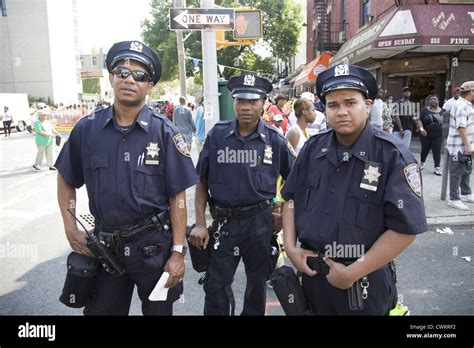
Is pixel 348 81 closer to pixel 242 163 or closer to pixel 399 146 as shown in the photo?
pixel 399 146

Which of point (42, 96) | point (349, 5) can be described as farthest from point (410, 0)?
point (42, 96)

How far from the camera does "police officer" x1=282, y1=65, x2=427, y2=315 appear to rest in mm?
1976

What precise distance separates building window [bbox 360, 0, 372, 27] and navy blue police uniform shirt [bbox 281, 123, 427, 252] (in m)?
15.9

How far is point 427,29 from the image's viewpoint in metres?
11.4

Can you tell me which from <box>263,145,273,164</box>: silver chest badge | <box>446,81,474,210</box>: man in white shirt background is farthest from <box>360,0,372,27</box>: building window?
<box>263,145,273,164</box>: silver chest badge

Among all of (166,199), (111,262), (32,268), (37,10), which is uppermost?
(37,10)

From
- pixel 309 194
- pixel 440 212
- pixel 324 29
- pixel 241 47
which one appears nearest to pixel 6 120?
pixel 324 29

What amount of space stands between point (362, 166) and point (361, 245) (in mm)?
417

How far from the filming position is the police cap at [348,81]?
→ 209cm

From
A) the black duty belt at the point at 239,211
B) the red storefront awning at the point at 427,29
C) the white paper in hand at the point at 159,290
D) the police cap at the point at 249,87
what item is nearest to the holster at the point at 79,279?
the white paper in hand at the point at 159,290

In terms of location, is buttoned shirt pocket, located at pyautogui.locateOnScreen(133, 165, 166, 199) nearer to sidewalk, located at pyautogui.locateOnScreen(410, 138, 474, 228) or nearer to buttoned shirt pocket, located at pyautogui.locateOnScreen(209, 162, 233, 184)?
buttoned shirt pocket, located at pyautogui.locateOnScreen(209, 162, 233, 184)

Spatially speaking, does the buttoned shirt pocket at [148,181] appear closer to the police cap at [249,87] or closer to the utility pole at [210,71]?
the police cap at [249,87]

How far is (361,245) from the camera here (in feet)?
6.74
